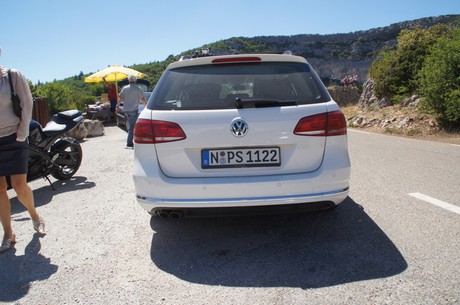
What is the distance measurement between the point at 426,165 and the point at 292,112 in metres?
4.22

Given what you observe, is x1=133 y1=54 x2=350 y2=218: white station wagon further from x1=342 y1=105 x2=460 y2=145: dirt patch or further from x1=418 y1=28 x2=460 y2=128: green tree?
x1=418 y1=28 x2=460 y2=128: green tree

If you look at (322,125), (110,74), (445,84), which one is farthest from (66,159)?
(110,74)

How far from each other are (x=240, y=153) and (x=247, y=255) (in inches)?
33.4

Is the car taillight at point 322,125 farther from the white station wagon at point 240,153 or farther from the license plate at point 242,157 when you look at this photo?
the license plate at point 242,157

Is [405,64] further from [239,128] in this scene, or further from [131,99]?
[239,128]

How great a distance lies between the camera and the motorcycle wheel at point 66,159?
573 centimetres

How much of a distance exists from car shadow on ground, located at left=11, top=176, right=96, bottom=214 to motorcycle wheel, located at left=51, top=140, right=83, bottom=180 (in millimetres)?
136

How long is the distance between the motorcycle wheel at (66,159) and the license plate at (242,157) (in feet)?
12.4

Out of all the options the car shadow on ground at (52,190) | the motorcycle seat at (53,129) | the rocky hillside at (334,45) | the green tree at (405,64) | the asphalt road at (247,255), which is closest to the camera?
the asphalt road at (247,255)

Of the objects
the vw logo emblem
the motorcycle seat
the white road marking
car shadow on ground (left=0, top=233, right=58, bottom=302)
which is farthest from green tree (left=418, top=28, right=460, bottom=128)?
car shadow on ground (left=0, top=233, right=58, bottom=302)

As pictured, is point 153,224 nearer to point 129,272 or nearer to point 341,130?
point 129,272

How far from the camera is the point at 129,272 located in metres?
2.80

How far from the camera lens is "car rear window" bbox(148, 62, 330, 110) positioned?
2949 millimetres

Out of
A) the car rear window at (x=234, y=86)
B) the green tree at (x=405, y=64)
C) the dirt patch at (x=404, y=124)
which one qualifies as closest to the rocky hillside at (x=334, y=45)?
the green tree at (x=405, y=64)
